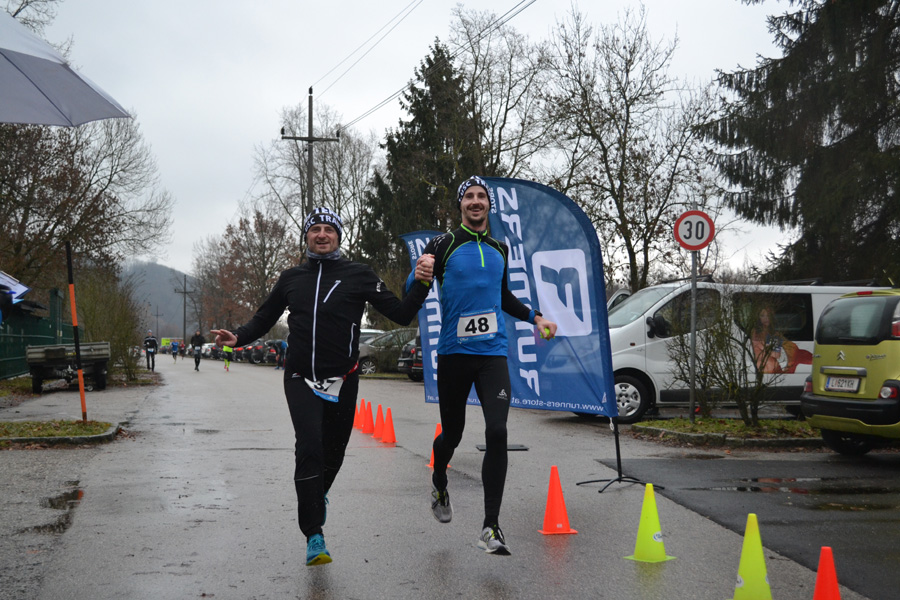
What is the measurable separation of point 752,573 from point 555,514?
182 cm

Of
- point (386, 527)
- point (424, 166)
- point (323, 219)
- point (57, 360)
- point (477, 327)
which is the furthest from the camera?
point (424, 166)

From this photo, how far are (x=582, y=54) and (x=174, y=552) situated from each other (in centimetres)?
2464

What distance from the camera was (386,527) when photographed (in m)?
6.22

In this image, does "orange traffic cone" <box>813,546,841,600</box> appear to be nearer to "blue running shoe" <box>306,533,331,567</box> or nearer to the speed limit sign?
"blue running shoe" <box>306,533,331,567</box>

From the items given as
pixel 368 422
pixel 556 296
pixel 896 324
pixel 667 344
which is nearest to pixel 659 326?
pixel 667 344

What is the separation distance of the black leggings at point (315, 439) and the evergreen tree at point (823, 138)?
61.8 feet

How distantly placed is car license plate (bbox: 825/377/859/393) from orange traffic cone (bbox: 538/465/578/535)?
4859 mm

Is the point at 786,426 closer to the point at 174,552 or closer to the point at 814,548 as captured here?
the point at 814,548

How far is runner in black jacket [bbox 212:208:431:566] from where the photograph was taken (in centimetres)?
502

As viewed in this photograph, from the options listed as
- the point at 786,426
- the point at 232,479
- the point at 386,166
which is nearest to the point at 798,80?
the point at 786,426

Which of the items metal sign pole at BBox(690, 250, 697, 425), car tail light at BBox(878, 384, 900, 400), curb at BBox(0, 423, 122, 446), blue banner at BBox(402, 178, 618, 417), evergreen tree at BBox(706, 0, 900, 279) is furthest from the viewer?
evergreen tree at BBox(706, 0, 900, 279)

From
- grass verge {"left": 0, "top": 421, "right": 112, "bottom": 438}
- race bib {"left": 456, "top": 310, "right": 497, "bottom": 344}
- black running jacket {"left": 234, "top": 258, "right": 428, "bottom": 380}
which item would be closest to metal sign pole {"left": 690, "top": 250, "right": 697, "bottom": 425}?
race bib {"left": 456, "top": 310, "right": 497, "bottom": 344}

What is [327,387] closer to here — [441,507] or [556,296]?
[441,507]

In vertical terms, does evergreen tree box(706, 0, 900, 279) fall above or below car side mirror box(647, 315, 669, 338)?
above
